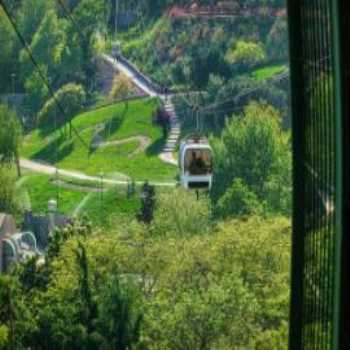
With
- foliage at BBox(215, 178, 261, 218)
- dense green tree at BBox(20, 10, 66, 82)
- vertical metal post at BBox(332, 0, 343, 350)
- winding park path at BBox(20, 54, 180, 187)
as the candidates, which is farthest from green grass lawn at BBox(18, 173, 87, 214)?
vertical metal post at BBox(332, 0, 343, 350)

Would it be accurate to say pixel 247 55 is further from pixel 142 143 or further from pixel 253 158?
pixel 253 158

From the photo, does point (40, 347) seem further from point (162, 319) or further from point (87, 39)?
point (87, 39)

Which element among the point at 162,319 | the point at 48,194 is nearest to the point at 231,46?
the point at 48,194

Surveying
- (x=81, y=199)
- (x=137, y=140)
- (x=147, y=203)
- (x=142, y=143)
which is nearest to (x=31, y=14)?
(x=137, y=140)

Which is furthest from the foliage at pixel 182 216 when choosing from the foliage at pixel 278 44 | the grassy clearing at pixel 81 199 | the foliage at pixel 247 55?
the foliage at pixel 278 44

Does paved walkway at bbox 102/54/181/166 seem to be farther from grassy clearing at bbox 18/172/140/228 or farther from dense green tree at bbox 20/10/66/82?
grassy clearing at bbox 18/172/140/228

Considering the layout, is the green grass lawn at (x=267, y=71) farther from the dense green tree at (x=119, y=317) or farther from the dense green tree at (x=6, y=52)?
the dense green tree at (x=119, y=317)
